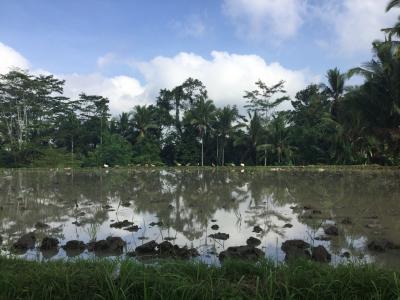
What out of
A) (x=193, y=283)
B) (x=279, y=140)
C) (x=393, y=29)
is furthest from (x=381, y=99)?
(x=193, y=283)

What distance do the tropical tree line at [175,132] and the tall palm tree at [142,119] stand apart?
0.09 m

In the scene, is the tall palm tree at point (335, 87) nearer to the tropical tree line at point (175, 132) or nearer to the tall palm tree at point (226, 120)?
the tropical tree line at point (175, 132)

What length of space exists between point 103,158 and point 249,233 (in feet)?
101

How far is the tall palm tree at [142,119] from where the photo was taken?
128ft

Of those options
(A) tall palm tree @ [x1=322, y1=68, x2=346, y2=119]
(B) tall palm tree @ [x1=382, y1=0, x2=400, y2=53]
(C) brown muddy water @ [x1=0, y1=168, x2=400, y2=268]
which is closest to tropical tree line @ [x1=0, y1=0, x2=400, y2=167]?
(A) tall palm tree @ [x1=322, y1=68, x2=346, y2=119]

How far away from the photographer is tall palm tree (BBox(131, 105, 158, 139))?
3894 centimetres

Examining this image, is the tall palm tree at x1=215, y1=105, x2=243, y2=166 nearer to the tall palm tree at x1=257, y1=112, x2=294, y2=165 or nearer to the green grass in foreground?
the tall palm tree at x1=257, y1=112, x2=294, y2=165

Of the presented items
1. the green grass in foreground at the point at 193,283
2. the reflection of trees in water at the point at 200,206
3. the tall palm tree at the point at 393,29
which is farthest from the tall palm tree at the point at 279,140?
the green grass in foreground at the point at 193,283

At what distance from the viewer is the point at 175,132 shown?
42000 millimetres

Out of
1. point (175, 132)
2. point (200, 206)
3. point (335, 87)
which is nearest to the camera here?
point (200, 206)

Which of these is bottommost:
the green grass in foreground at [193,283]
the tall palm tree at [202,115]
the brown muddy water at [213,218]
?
the brown muddy water at [213,218]

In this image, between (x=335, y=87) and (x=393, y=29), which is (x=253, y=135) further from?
(x=393, y=29)

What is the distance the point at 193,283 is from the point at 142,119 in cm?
3651

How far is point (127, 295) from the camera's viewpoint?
10.8ft
